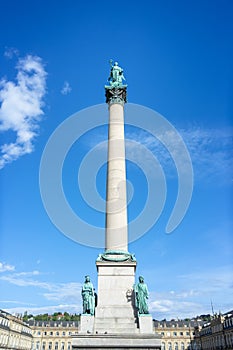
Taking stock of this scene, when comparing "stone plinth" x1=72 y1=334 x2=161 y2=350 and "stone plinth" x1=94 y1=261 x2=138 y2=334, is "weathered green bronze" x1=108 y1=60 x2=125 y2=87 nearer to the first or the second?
"stone plinth" x1=94 y1=261 x2=138 y2=334

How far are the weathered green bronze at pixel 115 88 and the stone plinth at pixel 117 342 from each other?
71.1 feet

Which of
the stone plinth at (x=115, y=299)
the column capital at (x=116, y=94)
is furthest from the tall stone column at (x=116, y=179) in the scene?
the stone plinth at (x=115, y=299)

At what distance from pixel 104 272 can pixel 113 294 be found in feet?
5.96

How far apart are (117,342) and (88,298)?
408 cm

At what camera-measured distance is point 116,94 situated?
35406 mm

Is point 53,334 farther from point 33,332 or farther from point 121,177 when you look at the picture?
point 121,177

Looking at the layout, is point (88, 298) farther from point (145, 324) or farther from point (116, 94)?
point (116, 94)

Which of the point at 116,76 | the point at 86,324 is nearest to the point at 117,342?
the point at 86,324

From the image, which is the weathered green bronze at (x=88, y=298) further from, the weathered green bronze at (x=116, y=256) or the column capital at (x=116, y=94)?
the column capital at (x=116, y=94)

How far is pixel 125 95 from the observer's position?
36.0 meters

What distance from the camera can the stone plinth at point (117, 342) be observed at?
22.9m

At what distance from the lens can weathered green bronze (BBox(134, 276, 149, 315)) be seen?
2511 cm

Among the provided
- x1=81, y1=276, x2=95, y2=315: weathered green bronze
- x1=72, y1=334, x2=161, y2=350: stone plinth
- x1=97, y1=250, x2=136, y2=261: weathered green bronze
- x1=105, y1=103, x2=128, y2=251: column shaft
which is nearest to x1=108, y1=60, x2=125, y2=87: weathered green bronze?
x1=105, y1=103, x2=128, y2=251: column shaft

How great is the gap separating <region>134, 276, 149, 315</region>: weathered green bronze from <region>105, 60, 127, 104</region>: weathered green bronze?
18203 mm
